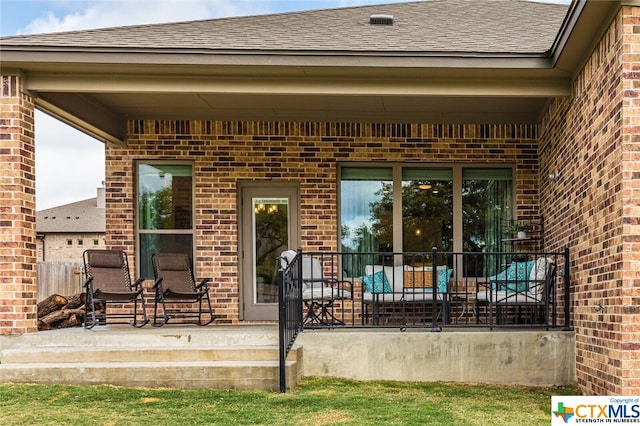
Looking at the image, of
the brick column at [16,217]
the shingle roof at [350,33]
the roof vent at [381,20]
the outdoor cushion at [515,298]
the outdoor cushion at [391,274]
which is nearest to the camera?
the brick column at [16,217]

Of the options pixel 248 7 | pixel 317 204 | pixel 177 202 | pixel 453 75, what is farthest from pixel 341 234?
pixel 248 7

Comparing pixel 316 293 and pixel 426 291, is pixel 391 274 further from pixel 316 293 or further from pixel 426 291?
pixel 316 293

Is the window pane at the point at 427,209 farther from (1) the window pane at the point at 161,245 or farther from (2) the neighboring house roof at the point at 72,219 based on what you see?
(2) the neighboring house roof at the point at 72,219

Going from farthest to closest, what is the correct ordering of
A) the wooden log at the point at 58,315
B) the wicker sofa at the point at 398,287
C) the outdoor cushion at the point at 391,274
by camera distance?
the wooden log at the point at 58,315
the outdoor cushion at the point at 391,274
the wicker sofa at the point at 398,287

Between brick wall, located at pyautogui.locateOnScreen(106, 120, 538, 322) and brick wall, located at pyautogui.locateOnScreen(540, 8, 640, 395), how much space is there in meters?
1.75

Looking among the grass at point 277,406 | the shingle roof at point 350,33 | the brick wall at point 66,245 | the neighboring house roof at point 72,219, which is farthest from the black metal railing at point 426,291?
the brick wall at point 66,245

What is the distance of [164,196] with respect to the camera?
830 cm

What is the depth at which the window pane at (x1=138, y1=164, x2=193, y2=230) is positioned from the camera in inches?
326

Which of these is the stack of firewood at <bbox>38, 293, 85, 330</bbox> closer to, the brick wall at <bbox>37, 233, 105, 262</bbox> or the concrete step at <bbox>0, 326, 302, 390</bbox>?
the concrete step at <bbox>0, 326, 302, 390</bbox>

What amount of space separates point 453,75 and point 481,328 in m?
2.57

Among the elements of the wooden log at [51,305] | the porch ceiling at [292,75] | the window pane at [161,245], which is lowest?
the wooden log at [51,305]

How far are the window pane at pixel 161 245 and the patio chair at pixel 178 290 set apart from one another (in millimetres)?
266

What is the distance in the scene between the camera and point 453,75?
20.6 ft

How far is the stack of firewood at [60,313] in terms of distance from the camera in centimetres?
938
